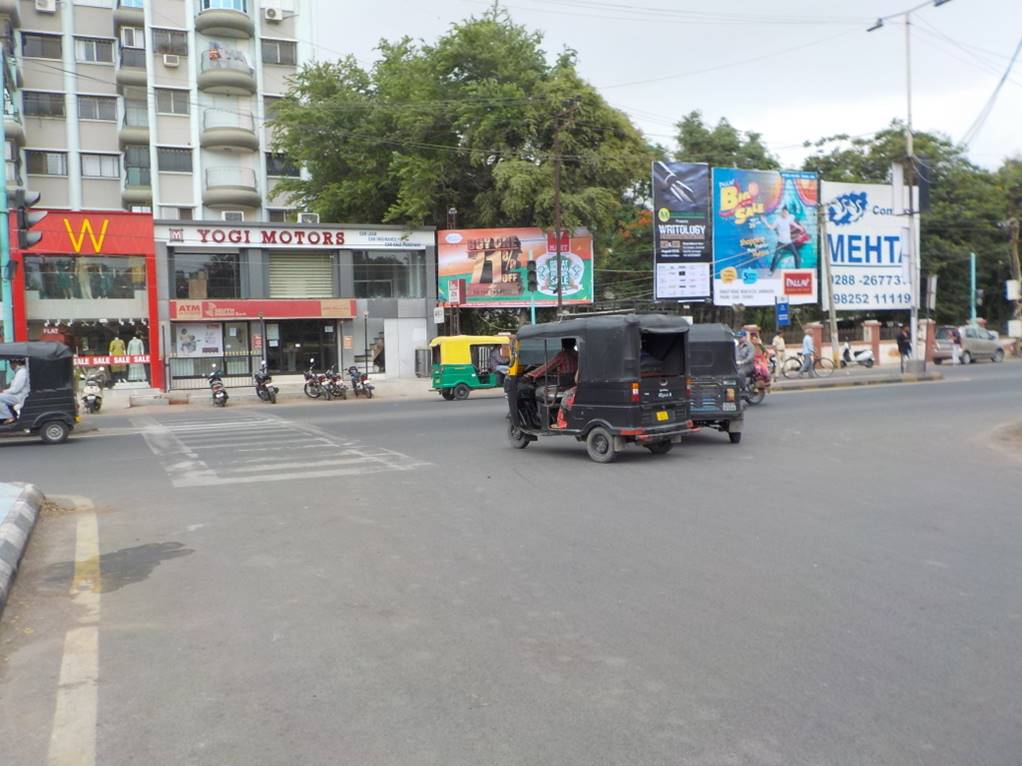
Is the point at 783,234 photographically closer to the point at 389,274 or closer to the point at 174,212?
the point at 389,274

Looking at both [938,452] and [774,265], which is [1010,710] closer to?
[938,452]

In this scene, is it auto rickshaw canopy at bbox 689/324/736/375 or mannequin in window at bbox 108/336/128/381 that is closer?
auto rickshaw canopy at bbox 689/324/736/375

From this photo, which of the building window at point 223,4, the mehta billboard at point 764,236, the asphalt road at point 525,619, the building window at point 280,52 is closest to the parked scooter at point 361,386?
the asphalt road at point 525,619

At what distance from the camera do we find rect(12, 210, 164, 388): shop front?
31625mm

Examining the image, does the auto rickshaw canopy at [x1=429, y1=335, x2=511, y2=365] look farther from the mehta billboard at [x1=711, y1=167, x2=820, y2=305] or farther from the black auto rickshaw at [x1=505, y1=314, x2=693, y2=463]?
the mehta billboard at [x1=711, y1=167, x2=820, y2=305]

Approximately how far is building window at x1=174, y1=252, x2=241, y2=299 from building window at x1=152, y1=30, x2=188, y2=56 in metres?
18.2

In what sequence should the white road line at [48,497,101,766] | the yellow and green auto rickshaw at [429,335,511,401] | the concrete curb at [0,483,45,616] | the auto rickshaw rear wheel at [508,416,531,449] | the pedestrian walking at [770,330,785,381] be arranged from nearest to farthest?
1. the white road line at [48,497,101,766]
2. the concrete curb at [0,483,45,616]
3. the auto rickshaw rear wheel at [508,416,531,449]
4. the yellow and green auto rickshaw at [429,335,511,401]
5. the pedestrian walking at [770,330,785,381]

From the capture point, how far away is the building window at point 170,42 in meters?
46.4

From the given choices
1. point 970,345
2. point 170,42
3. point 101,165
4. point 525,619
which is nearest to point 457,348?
point 525,619

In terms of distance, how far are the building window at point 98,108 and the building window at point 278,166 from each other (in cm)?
859

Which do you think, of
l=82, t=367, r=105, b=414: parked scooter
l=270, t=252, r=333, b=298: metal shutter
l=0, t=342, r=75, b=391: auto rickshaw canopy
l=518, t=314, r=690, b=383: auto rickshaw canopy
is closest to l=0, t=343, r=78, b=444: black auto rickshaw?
l=0, t=342, r=75, b=391: auto rickshaw canopy

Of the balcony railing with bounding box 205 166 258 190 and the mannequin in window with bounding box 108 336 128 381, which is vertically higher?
the balcony railing with bounding box 205 166 258 190

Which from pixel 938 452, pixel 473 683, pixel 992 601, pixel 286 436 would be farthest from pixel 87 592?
pixel 938 452

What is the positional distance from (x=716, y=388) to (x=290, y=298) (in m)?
25.4
